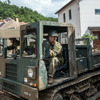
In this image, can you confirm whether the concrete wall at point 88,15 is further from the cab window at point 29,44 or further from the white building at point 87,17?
the cab window at point 29,44

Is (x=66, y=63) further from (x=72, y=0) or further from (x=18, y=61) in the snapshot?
(x=72, y=0)

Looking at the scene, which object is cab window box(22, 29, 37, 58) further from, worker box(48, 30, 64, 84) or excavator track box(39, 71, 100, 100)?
excavator track box(39, 71, 100, 100)

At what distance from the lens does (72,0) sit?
17094 millimetres

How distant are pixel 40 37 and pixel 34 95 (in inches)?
48.4

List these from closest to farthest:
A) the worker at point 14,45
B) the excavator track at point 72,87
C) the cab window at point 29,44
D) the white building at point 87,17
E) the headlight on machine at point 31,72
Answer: the headlight on machine at point 31,72 < the excavator track at point 72,87 < the cab window at point 29,44 < the worker at point 14,45 < the white building at point 87,17

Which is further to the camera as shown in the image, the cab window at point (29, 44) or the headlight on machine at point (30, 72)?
the cab window at point (29, 44)

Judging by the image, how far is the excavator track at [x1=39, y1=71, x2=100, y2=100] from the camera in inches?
133

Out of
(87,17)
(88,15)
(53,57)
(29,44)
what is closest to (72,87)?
(53,57)

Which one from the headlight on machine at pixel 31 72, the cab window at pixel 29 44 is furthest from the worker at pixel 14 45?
the headlight on machine at pixel 31 72

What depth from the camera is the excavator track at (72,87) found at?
11.1ft

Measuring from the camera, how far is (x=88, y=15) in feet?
53.6

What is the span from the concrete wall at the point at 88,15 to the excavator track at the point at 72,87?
39.4 feet

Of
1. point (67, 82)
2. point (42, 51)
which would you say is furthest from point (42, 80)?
point (67, 82)

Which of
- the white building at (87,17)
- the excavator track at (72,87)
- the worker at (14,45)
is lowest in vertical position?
the excavator track at (72,87)
